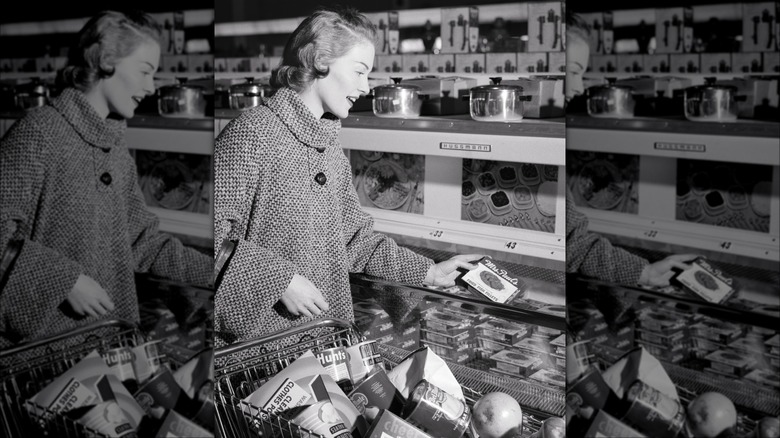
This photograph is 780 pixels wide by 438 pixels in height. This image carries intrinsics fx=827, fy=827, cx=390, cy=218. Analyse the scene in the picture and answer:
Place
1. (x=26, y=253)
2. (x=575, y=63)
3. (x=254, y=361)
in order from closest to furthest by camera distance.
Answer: (x=575, y=63) → (x=26, y=253) → (x=254, y=361)

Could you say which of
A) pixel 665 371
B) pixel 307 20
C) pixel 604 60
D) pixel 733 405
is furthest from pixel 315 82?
pixel 733 405

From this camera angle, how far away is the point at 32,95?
241 centimetres

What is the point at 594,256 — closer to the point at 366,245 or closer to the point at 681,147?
the point at 681,147

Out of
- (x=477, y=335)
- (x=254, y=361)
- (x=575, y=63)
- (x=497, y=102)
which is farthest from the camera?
(x=254, y=361)

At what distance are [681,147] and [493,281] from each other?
619mm

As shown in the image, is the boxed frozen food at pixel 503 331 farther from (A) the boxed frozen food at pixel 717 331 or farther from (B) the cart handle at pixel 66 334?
(B) the cart handle at pixel 66 334

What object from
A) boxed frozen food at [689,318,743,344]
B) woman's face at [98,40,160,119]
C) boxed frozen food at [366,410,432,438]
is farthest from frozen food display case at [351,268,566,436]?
woman's face at [98,40,160,119]

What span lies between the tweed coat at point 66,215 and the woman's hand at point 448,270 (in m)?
0.69

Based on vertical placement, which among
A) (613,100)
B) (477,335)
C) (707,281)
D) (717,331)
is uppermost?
(613,100)

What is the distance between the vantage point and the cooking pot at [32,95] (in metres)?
2.39

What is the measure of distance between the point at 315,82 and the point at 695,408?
1.28 m

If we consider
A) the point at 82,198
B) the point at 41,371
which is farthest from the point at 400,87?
the point at 41,371

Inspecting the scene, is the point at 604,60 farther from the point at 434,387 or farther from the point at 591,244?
the point at 434,387

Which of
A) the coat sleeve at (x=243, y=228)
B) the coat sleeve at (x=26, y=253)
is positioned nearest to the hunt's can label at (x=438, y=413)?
the coat sleeve at (x=243, y=228)
